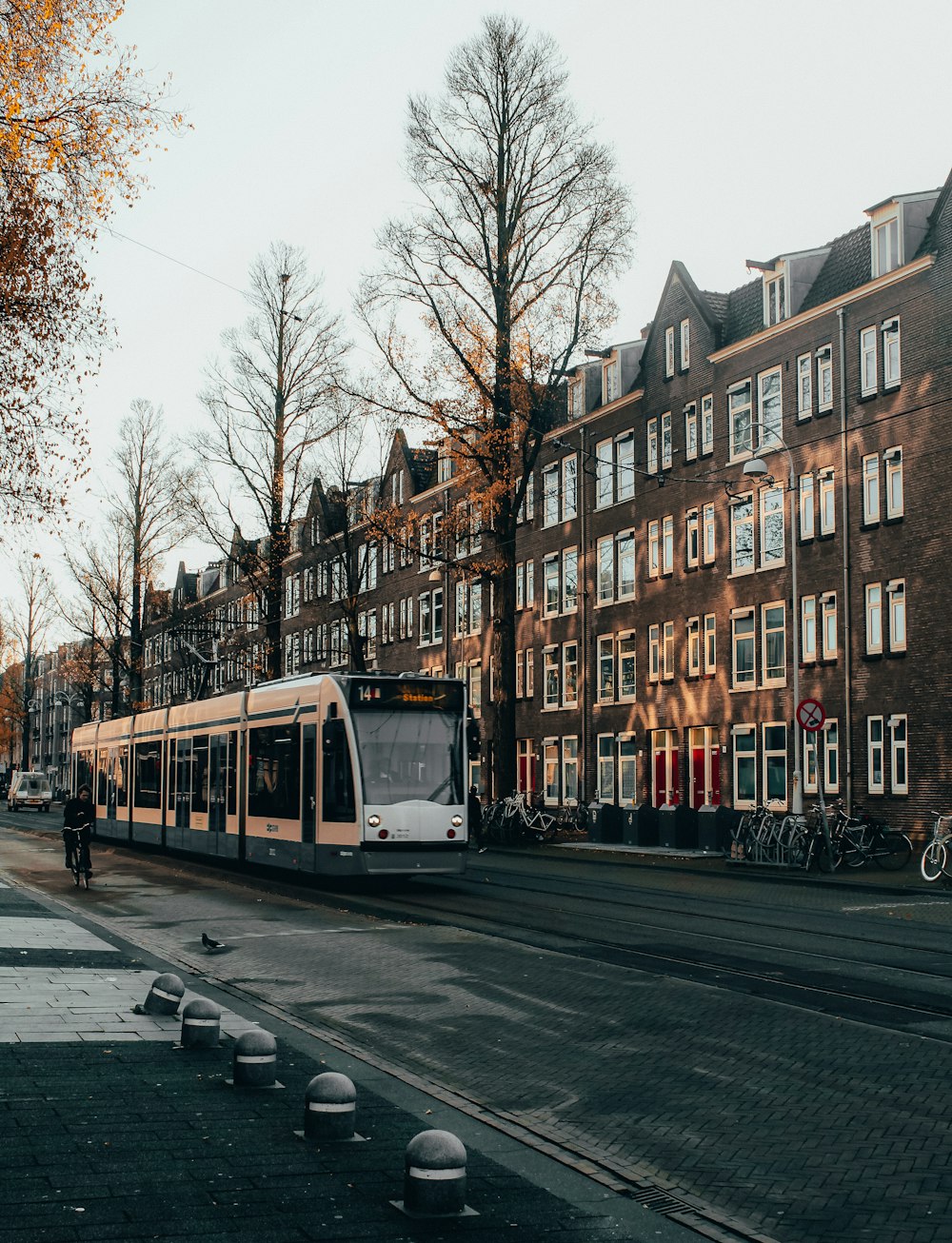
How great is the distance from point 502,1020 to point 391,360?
2555cm

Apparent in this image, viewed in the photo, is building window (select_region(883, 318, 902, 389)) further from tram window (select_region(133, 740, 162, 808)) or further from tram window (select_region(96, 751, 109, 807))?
tram window (select_region(96, 751, 109, 807))

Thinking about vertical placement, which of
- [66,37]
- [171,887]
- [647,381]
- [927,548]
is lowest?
[171,887]

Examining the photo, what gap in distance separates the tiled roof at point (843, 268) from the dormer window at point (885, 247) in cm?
64

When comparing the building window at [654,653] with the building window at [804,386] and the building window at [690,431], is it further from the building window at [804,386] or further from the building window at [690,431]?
the building window at [804,386]

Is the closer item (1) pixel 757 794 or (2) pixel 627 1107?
(2) pixel 627 1107

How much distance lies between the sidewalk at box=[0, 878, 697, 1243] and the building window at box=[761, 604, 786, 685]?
28.1 meters

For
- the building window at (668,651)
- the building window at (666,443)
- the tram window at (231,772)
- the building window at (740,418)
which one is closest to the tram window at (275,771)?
the tram window at (231,772)

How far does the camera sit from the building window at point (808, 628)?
34.7m

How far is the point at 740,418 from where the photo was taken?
38.6 m

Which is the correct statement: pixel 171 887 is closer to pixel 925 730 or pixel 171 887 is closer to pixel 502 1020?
pixel 502 1020

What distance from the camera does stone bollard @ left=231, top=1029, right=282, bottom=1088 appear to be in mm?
7332

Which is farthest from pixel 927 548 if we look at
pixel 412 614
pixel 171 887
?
pixel 412 614

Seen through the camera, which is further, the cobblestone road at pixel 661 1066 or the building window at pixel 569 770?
the building window at pixel 569 770

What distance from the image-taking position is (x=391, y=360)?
1341 inches
